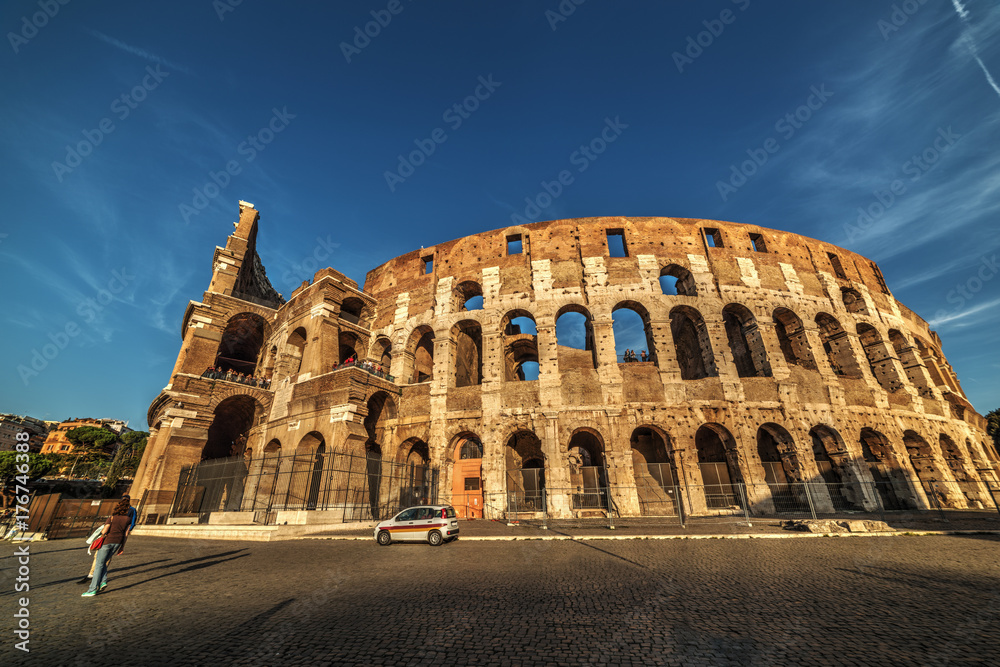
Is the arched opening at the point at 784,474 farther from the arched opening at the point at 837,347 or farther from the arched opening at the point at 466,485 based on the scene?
the arched opening at the point at 466,485

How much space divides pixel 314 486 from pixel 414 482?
484cm

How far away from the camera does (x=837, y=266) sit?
24.2 m

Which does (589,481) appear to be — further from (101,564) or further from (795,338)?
(101,564)

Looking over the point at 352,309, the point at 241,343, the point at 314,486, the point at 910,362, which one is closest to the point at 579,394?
the point at 314,486

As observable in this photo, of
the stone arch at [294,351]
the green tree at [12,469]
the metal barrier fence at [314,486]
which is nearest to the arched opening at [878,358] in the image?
the metal barrier fence at [314,486]

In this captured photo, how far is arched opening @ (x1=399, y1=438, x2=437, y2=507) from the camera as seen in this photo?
17.9 meters

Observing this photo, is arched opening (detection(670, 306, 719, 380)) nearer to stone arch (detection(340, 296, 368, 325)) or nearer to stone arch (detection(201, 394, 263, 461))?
stone arch (detection(340, 296, 368, 325))

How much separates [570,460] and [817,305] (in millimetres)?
17339

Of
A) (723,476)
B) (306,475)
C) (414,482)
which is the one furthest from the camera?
(414,482)

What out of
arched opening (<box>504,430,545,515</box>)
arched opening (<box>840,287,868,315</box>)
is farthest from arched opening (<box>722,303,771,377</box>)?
arched opening (<box>504,430,545,515</box>)

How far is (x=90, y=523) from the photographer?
15.6 m

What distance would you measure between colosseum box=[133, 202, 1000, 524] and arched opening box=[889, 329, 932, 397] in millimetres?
139

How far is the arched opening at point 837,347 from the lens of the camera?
2098 centimetres

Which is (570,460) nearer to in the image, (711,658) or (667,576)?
(667,576)
